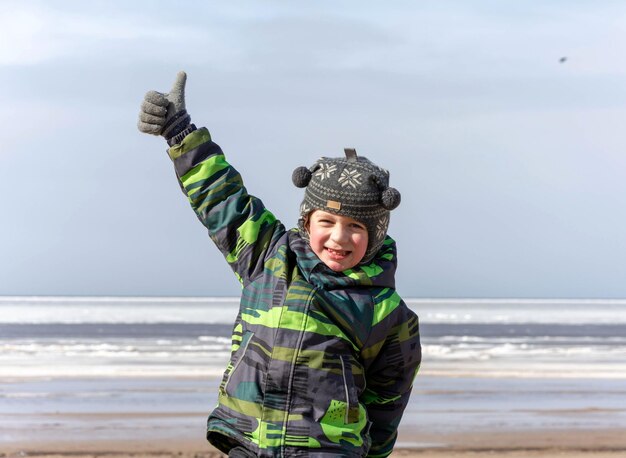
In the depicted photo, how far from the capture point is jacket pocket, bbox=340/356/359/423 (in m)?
3.36

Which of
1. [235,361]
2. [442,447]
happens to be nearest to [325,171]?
[235,361]

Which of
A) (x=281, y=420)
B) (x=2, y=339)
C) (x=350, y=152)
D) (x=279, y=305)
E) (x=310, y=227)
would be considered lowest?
(x=2, y=339)

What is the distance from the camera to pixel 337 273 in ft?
11.4

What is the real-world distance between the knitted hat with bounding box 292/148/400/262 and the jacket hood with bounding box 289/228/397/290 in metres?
0.04

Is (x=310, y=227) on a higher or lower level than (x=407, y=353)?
higher

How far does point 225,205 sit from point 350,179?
1.39 ft

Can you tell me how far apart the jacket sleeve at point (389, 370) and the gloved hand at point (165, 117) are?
3.02 ft

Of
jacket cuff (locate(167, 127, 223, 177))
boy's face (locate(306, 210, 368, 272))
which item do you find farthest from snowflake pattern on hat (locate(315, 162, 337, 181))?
jacket cuff (locate(167, 127, 223, 177))

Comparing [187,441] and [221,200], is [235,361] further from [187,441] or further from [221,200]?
[187,441]

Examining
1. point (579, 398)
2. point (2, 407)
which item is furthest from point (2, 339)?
point (579, 398)

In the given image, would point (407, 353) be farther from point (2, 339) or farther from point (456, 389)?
point (2, 339)

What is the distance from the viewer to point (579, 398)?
13.6 metres

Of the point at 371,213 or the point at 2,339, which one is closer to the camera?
the point at 371,213

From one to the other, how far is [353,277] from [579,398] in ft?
35.7
